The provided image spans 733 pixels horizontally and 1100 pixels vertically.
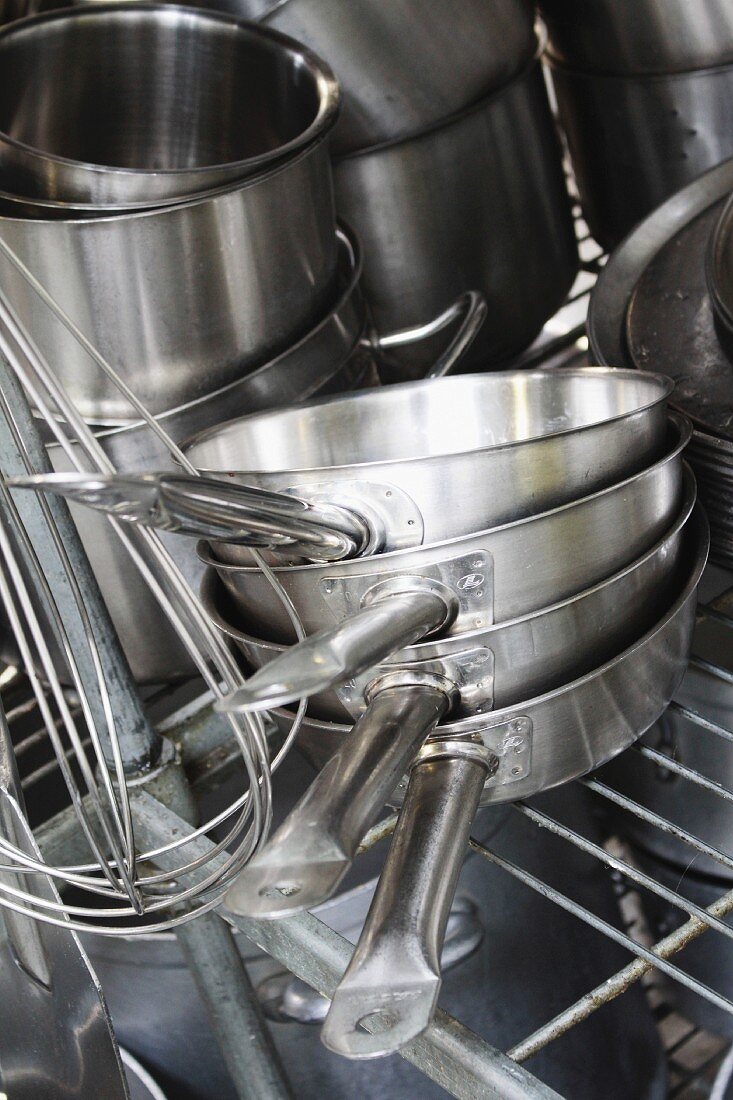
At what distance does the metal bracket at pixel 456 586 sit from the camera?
43 centimetres

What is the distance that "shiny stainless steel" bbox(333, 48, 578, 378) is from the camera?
2.78 ft

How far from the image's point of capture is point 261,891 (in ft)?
1.01

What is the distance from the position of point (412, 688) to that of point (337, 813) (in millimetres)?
104

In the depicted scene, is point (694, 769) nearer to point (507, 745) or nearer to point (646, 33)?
point (507, 745)

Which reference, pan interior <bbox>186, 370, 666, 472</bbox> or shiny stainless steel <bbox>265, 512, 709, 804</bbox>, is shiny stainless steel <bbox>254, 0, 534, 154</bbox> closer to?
pan interior <bbox>186, 370, 666, 472</bbox>

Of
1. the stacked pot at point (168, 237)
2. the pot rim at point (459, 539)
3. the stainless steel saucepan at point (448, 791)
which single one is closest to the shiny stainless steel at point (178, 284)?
the stacked pot at point (168, 237)

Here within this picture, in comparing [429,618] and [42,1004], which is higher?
[429,618]

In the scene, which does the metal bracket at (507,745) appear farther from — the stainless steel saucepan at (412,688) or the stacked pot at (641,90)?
the stacked pot at (641,90)

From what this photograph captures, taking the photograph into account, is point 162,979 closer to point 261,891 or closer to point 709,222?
point 261,891

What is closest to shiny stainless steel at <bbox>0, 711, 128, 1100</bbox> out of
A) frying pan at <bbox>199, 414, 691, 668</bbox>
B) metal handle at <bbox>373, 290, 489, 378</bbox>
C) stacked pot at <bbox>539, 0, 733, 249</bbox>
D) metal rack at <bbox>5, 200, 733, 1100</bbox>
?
metal rack at <bbox>5, 200, 733, 1100</bbox>

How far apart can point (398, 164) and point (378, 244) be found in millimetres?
61

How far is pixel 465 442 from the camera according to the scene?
24.1 inches

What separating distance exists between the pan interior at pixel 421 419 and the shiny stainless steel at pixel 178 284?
80mm

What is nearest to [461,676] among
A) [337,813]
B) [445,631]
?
[445,631]
